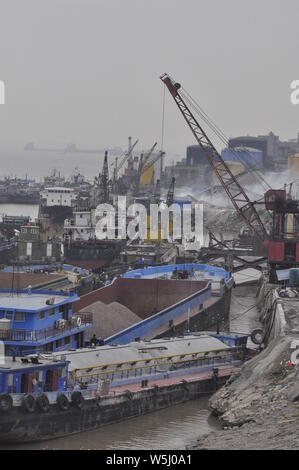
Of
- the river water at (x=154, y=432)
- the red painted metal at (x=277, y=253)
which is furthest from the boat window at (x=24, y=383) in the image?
the red painted metal at (x=277, y=253)

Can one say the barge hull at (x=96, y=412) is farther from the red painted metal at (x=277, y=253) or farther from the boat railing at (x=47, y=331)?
the red painted metal at (x=277, y=253)

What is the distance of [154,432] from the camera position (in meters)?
23.3

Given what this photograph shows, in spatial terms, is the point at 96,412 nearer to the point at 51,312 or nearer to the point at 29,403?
the point at 29,403

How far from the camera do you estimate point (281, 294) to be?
34.9 metres

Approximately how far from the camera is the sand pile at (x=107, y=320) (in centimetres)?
2975

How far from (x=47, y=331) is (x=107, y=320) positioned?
5.57 metres

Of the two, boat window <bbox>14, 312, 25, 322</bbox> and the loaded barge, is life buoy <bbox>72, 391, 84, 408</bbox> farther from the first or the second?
boat window <bbox>14, 312, 25, 322</bbox>

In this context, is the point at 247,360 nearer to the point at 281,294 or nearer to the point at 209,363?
the point at 209,363

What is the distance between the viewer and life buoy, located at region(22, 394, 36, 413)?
21406 mm

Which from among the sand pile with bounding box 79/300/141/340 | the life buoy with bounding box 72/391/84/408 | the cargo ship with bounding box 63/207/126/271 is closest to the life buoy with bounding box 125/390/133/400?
the life buoy with bounding box 72/391/84/408

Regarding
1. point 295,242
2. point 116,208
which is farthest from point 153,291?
point 116,208

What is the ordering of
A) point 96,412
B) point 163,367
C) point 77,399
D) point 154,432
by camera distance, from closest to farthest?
point 77,399
point 96,412
point 154,432
point 163,367

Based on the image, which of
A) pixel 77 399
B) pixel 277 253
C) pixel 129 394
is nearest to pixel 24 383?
pixel 77 399
